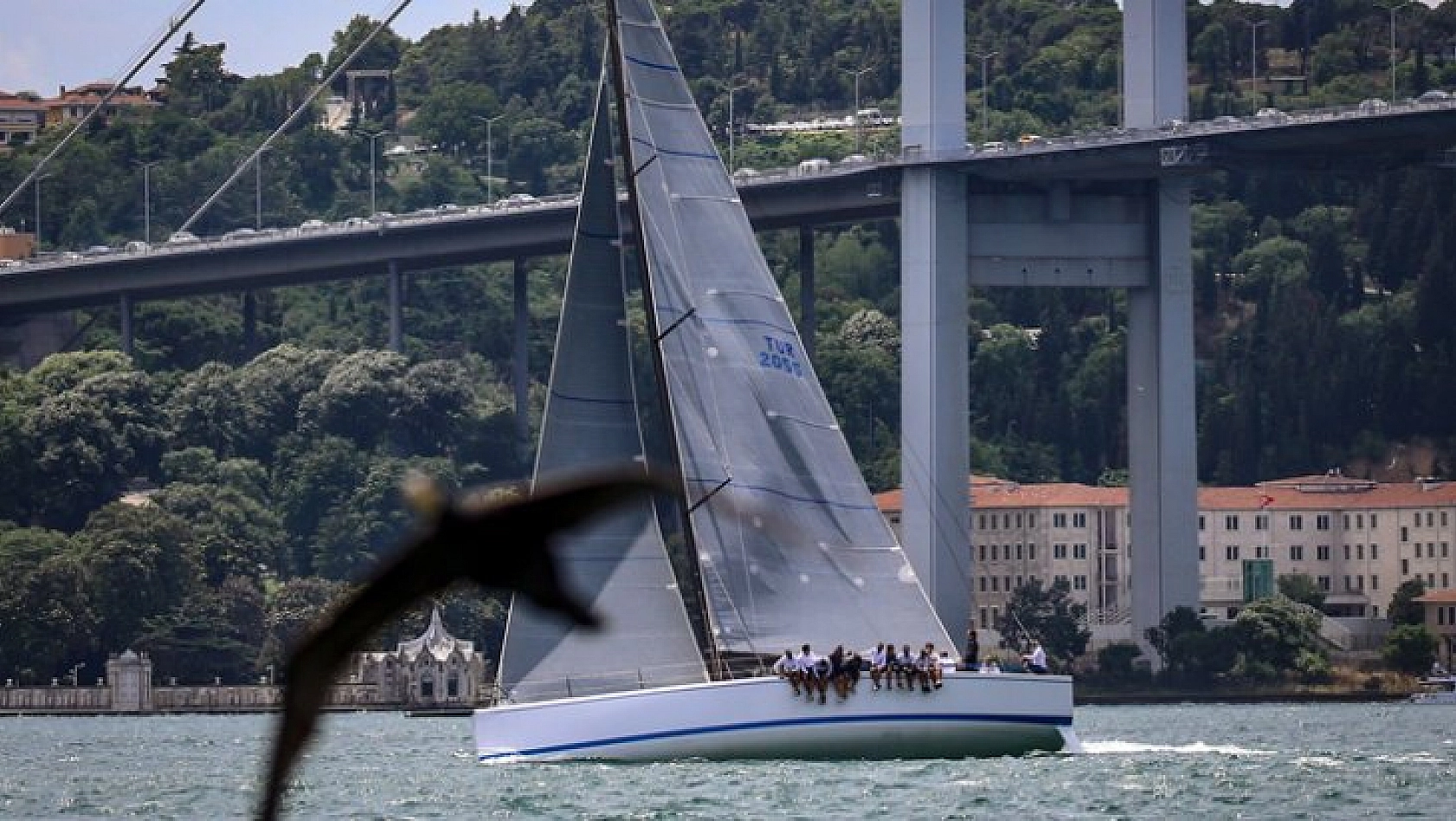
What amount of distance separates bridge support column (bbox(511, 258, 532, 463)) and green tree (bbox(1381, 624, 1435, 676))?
66.1ft

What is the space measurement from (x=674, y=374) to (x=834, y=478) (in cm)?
167

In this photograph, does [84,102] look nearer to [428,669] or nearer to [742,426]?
[428,669]

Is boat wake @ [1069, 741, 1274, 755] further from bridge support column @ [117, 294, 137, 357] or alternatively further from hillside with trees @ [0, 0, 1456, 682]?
bridge support column @ [117, 294, 137, 357]

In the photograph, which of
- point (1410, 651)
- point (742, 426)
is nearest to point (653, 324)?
point (742, 426)

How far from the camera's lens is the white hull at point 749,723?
29672 mm

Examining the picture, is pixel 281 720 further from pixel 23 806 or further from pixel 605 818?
pixel 23 806

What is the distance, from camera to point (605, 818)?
23.9 meters

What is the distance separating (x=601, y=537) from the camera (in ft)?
103

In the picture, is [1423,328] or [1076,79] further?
[1076,79]

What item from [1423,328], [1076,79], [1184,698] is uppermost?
[1076,79]

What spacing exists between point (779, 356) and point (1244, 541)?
61733 millimetres

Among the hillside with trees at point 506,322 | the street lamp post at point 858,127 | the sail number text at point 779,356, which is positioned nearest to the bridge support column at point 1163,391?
the hillside with trees at point 506,322

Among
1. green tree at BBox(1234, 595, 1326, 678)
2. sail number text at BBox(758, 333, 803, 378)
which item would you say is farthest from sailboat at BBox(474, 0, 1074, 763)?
green tree at BBox(1234, 595, 1326, 678)

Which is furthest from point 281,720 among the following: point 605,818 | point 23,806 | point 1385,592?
point 1385,592
